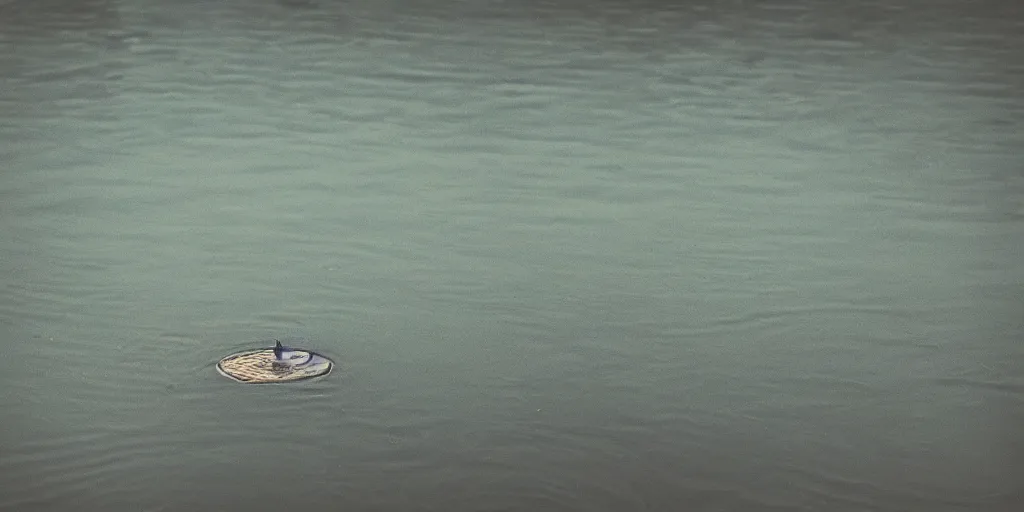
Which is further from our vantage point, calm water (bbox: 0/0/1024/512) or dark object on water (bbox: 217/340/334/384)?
dark object on water (bbox: 217/340/334/384)

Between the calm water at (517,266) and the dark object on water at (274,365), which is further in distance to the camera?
the dark object on water at (274,365)

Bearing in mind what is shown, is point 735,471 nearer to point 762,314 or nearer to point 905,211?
point 762,314

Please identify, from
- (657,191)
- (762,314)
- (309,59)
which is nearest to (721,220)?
(657,191)

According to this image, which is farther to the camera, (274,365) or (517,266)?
(517,266)

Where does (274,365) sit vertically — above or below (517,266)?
below
